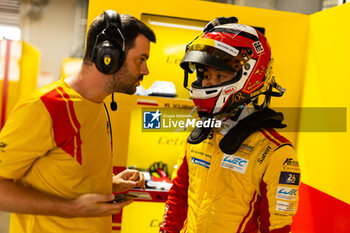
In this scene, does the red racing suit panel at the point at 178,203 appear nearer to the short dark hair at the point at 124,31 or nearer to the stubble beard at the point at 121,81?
the stubble beard at the point at 121,81

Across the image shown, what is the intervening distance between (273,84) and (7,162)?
130 centimetres

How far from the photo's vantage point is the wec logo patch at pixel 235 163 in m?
1.41

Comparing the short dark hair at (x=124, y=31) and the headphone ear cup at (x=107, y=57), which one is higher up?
the short dark hair at (x=124, y=31)

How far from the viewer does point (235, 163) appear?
56.4 inches

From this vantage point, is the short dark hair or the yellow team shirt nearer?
the yellow team shirt

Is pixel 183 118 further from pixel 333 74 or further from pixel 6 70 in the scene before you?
pixel 6 70

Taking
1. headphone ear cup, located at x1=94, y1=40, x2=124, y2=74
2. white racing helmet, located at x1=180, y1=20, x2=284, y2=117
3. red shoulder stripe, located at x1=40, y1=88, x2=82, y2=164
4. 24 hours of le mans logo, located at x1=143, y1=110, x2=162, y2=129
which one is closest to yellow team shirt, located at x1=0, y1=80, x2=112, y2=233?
red shoulder stripe, located at x1=40, y1=88, x2=82, y2=164

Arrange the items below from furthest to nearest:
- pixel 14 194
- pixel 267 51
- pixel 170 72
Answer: pixel 170 72 < pixel 267 51 < pixel 14 194

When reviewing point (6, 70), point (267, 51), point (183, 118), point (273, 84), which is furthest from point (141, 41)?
point (6, 70)

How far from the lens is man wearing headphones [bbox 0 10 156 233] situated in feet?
3.68

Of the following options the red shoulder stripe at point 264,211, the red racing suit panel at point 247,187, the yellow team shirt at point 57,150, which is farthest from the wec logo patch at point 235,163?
the yellow team shirt at point 57,150

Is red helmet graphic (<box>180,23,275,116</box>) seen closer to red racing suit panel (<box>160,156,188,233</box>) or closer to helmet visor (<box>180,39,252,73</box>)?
helmet visor (<box>180,39,252,73</box>)

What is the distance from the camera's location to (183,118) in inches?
110

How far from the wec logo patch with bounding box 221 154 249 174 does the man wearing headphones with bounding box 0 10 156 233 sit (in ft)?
1.62
